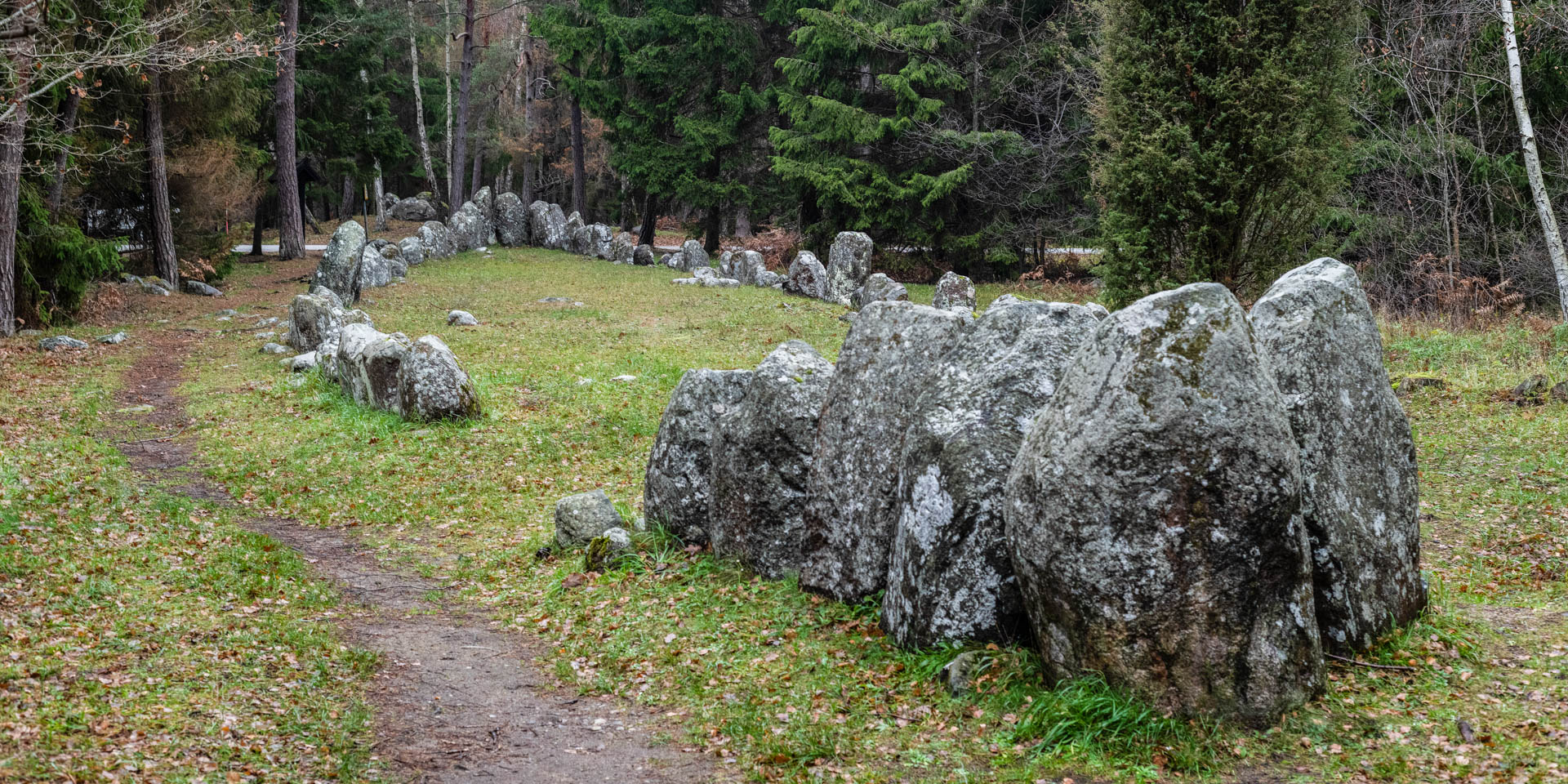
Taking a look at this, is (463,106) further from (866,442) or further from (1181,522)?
(1181,522)

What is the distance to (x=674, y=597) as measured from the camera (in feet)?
25.1

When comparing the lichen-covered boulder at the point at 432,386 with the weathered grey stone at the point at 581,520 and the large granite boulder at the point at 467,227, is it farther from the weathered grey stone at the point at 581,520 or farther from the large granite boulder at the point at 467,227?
the large granite boulder at the point at 467,227

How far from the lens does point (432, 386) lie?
13484 mm

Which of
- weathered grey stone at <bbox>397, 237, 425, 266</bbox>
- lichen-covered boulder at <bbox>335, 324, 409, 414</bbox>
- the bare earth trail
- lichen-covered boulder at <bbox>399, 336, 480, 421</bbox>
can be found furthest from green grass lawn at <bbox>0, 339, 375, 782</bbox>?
weathered grey stone at <bbox>397, 237, 425, 266</bbox>

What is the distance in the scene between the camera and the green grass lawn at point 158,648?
15.9 feet

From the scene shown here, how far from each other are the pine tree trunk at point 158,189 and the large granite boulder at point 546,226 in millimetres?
15201

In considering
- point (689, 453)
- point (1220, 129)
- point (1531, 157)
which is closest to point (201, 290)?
point (689, 453)

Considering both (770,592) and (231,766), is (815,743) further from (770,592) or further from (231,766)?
(231,766)

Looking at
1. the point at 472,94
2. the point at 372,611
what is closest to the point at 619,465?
the point at 372,611

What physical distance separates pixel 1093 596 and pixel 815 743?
5.33 feet

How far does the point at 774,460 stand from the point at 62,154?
66.2 feet

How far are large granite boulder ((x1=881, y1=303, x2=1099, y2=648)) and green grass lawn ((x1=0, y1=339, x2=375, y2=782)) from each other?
10.4 ft

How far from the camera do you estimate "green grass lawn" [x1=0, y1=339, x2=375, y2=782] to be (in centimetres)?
485

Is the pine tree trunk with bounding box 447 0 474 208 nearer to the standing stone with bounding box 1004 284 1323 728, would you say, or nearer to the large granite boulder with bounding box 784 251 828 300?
the large granite boulder with bounding box 784 251 828 300
